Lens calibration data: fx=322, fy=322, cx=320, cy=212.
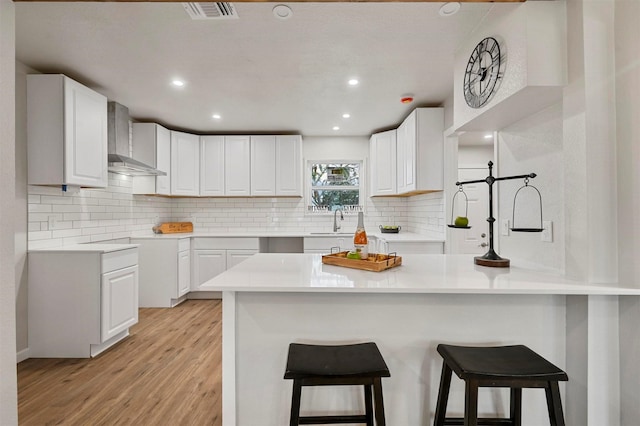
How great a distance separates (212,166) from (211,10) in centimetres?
286

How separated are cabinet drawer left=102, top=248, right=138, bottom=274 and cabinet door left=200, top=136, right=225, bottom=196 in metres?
1.65

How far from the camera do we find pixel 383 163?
4324 mm

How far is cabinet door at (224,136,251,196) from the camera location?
456 cm

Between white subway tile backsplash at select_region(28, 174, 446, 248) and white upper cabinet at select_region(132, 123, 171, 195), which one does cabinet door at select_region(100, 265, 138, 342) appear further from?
white upper cabinet at select_region(132, 123, 171, 195)

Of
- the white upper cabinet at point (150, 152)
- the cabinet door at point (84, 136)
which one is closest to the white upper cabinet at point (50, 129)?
the cabinet door at point (84, 136)

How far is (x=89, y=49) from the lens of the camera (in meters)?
2.36

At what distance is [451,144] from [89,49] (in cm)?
326

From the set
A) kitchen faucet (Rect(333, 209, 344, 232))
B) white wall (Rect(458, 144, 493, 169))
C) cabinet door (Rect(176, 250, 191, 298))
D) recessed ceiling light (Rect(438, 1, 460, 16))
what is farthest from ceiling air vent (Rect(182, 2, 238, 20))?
white wall (Rect(458, 144, 493, 169))

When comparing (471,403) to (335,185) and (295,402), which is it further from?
(335,185)

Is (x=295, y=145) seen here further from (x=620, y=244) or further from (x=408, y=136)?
(x=620, y=244)

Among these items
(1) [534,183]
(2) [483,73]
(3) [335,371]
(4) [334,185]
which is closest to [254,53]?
(2) [483,73]

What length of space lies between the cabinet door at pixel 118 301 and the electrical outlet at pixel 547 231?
3.20 metres

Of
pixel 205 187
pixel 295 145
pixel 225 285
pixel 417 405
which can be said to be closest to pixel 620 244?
pixel 417 405

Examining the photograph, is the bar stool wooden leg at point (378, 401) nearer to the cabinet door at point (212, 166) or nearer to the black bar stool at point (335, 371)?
the black bar stool at point (335, 371)
